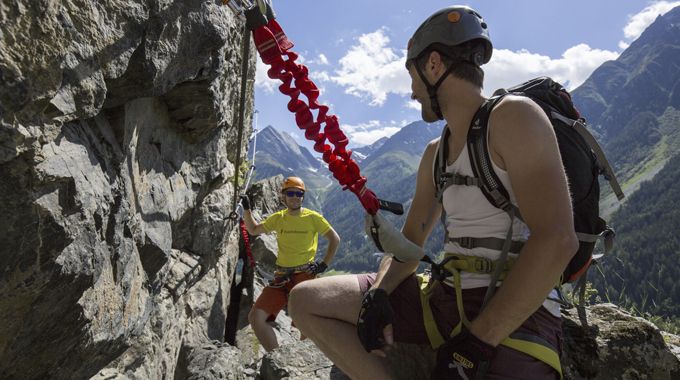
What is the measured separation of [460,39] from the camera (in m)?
3.94

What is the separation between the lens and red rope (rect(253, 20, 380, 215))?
3898 mm

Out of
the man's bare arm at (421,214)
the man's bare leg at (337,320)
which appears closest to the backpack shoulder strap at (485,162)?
the man's bare arm at (421,214)

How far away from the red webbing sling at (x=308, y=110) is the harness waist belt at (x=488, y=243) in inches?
29.2

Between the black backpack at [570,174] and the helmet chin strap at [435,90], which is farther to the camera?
the helmet chin strap at [435,90]

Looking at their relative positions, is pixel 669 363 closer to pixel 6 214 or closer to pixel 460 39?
pixel 460 39

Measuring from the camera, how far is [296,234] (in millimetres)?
11555

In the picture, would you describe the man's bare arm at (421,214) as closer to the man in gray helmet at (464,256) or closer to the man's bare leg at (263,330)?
the man in gray helmet at (464,256)

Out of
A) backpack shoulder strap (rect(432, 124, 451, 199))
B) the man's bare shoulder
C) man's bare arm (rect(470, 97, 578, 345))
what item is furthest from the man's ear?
man's bare arm (rect(470, 97, 578, 345))

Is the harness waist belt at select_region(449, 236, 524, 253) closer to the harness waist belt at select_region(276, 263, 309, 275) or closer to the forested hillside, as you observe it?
the harness waist belt at select_region(276, 263, 309, 275)

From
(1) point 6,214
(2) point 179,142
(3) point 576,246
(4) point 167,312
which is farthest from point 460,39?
(4) point 167,312

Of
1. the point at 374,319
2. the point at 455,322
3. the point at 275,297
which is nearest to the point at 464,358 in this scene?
the point at 455,322

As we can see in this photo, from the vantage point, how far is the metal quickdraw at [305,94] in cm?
390

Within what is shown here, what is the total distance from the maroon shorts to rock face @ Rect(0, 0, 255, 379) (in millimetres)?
2487

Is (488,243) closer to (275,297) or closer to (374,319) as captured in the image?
(374,319)
